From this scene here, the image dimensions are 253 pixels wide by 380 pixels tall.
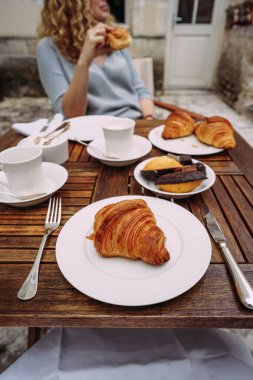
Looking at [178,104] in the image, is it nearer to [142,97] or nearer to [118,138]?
[142,97]

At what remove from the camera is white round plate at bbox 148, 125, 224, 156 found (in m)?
0.90

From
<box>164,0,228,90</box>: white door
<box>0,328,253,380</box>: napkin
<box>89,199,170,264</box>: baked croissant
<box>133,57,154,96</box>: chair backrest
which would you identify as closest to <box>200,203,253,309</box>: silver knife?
<box>89,199,170,264</box>: baked croissant

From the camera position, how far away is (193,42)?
435 cm

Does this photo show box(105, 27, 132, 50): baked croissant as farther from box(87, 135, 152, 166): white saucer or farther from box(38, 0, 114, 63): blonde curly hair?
→ box(87, 135, 152, 166): white saucer

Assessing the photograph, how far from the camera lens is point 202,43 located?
436cm

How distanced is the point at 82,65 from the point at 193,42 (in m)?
3.85

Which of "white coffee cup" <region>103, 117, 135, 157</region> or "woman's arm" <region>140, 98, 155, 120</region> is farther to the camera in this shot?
"woman's arm" <region>140, 98, 155, 120</region>

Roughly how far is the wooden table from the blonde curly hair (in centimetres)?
101

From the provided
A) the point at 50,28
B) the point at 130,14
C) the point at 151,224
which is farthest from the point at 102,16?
the point at 130,14

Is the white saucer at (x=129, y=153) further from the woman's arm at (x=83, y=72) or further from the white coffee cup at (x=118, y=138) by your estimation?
the woman's arm at (x=83, y=72)

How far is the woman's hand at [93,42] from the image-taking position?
118 cm

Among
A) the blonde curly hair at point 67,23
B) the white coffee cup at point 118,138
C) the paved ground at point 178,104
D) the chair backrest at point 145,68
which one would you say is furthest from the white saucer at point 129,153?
the paved ground at point 178,104

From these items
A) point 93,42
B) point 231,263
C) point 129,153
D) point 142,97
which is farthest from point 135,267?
point 142,97

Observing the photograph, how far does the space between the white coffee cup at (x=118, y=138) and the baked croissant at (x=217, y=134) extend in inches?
11.4
